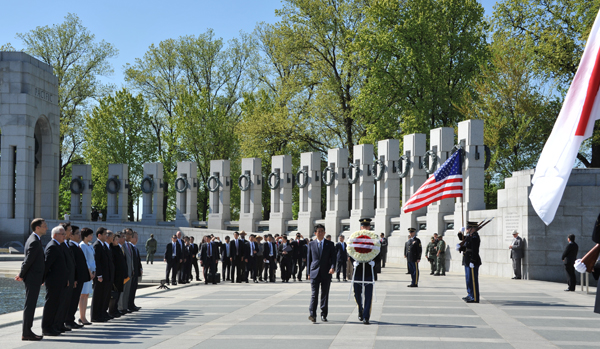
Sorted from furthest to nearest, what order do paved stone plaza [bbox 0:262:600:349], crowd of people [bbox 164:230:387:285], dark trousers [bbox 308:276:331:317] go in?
crowd of people [bbox 164:230:387:285] < dark trousers [bbox 308:276:331:317] < paved stone plaza [bbox 0:262:600:349]

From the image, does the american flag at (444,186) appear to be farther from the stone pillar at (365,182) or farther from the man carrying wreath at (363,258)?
the stone pillar at (365,182)

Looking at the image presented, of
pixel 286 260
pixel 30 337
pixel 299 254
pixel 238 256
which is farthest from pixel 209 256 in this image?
pixel 30 337

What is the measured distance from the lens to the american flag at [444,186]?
65.9 ft

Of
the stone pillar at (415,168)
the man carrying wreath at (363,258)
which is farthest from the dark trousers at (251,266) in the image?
the man carrying wreath at (363,258)

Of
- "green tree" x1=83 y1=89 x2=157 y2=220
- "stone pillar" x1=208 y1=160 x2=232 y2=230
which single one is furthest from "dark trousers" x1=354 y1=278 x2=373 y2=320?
"green tree" x1=83 y1=89 x2=157 y2=220

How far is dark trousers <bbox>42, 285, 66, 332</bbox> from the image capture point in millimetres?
10805

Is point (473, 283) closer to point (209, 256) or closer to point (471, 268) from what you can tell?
point (471, 268)

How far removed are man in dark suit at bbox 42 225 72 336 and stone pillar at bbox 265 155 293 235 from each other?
27635 mm

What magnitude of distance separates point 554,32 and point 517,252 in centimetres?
2064

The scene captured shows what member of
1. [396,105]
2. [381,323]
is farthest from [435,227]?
[381,323]

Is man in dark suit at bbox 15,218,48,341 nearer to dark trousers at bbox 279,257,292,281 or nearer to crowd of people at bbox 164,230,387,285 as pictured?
crowd of people at bbox 164,230,387,285

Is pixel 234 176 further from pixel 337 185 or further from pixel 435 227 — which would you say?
pixel 435 227

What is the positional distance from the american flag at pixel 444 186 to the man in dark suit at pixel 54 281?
11.6m

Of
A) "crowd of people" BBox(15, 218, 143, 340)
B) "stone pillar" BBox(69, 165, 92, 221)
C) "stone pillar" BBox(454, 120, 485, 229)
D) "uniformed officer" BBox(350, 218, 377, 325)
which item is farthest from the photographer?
"stone pillar" BBox(69, 165, 92, 221)
